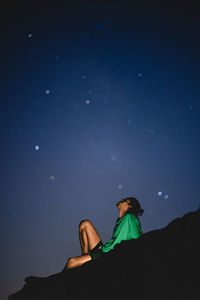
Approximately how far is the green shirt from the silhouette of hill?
53cm

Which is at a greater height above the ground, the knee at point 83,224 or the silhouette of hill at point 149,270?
the knee at point 83,224

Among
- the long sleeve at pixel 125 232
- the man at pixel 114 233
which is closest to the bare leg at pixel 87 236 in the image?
the man at pixel 114 233

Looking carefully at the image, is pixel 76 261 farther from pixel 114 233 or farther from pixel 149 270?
pixel 149 270

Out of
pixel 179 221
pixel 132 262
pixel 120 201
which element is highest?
pixel 120 201

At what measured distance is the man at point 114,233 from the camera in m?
2.72

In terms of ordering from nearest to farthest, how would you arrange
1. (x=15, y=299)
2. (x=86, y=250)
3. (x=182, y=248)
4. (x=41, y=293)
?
(x=182, y=248) → (x=41, y=293) → (x=15, y=299) → (x=86, y=250)

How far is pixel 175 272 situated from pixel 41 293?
191 cm

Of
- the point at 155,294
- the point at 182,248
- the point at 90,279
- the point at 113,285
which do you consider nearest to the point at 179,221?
the point at 182,248

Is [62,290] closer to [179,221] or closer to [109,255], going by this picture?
[109,255]

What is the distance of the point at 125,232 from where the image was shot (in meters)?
2.78

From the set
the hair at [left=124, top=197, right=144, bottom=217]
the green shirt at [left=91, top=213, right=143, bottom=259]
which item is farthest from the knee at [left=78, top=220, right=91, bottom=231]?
the hair at [left=124, top=197, right=144, bottom=217]

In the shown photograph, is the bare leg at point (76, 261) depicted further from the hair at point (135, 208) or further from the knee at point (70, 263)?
the hair at point (135, 208)

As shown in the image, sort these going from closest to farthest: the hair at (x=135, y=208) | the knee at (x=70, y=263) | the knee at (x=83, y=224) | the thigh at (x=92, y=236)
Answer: the knee at (x=70, y=263)
the thigh at (x=92, y=236)
the knee at (x=83, y=224)
the hair at (x=135, y=208)

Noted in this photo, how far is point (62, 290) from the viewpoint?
2234mm
